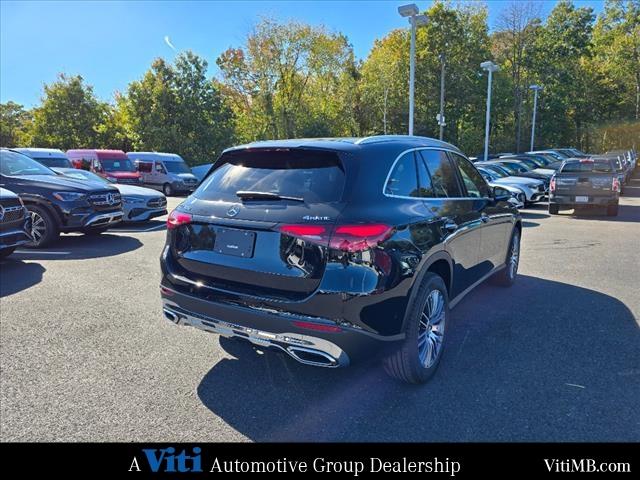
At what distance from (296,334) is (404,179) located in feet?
4.57

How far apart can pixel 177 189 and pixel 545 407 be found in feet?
62.0

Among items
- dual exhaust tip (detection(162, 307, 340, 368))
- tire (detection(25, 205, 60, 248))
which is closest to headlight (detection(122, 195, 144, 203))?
tire (detection(25, 205, 60, 248))

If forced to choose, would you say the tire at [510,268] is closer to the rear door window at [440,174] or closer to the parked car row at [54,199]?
the rear door window at [440,174]

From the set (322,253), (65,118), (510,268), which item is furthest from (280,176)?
(65,118)

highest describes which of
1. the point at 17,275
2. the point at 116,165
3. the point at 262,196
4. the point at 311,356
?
the point at 116,165

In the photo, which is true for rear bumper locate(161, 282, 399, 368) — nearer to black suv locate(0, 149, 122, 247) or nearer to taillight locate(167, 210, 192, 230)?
taillight locate(167, 210, 192, 230)

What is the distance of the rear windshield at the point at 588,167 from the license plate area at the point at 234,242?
12.6m

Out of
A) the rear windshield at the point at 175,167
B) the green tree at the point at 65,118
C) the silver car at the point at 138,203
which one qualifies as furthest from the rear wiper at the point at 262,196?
the green tree at the point at 65,118

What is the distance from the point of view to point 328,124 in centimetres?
4281

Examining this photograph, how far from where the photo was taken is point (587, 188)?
479 inches
